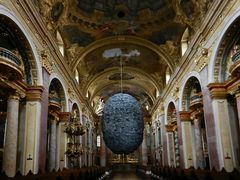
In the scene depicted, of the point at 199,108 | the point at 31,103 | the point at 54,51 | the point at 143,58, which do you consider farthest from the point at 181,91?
the point at 31,103

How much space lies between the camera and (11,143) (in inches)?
357

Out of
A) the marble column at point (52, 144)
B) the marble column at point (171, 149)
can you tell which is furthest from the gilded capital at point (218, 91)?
the marble column at point (171, 149)

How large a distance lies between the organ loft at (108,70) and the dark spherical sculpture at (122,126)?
0.03 m

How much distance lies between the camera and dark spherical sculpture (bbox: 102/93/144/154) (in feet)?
26.5

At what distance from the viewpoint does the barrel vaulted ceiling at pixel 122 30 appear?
13398 millimetres

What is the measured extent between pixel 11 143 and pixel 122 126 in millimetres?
3798

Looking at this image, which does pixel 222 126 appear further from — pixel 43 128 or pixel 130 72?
pixel 130 72

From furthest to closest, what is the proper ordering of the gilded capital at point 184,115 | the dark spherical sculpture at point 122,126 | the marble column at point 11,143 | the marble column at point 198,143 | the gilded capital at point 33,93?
the gilded capital at point 184,115, the marble column at point 198,143, the gilded capital at point 33,93, the marble column at point 11,143, the dark spherical sculpture at point 122,126

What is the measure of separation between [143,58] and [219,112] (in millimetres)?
11407

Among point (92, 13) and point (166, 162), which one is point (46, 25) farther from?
point (166, 162)

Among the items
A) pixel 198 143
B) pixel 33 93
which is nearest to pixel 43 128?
pixel 33 93

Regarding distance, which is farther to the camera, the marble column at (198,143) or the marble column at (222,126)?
the marble column at (198,143)

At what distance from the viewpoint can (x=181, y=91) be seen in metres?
15.9

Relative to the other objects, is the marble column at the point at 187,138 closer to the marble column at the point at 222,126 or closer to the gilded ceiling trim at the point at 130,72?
the marble column at the point at 222,126
